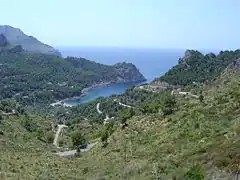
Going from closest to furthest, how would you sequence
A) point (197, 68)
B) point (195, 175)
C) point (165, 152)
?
point (195, 175) → point (165, 152) → point (197, 68)

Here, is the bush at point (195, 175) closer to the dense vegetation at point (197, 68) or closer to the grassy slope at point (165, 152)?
the grassy slope at point (165, 152)

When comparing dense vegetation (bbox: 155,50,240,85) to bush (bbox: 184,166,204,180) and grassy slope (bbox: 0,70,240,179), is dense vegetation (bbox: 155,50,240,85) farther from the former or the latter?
bush (bbox: 184,166,204,180)

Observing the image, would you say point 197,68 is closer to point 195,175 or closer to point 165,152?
point 165,152

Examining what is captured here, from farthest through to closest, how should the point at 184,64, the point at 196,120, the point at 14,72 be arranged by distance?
the point at 14,72 < the point at 184,64 < the point at 196,120

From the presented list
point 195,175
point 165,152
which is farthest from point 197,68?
Answer: point 195,175

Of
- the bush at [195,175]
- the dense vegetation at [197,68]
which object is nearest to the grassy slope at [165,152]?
the bush at [195,175]

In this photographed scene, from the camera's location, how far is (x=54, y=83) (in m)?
182

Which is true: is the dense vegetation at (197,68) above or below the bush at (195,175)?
below

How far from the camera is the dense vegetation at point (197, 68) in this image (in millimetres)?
105062

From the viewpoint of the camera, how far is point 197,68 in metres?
116

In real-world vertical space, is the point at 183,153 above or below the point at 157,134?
above

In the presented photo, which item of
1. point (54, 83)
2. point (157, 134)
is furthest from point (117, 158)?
point (54, 83)

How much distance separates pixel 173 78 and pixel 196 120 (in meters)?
79.5

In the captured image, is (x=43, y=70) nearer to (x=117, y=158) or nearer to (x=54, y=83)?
(x=54, y=83)
